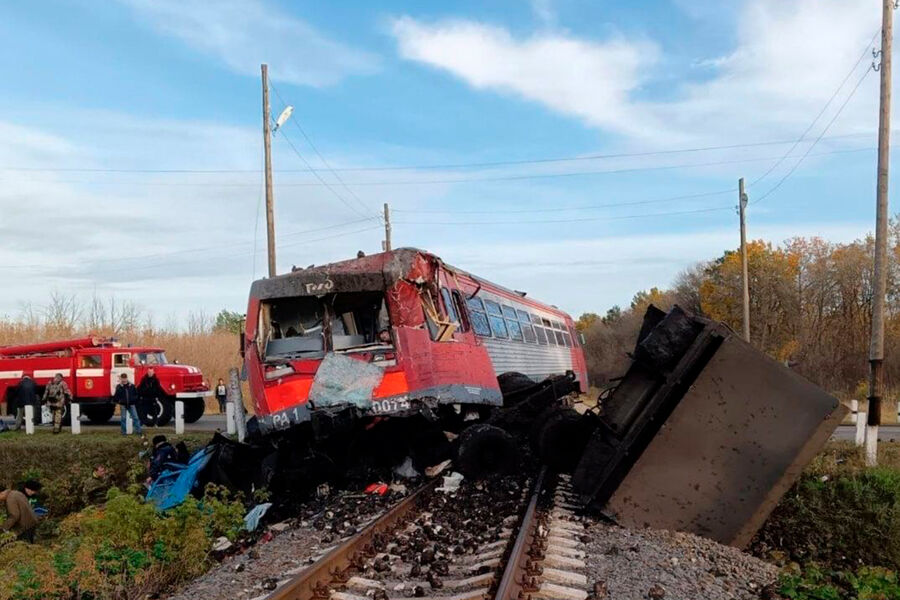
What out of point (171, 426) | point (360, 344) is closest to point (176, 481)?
point (360, 344)

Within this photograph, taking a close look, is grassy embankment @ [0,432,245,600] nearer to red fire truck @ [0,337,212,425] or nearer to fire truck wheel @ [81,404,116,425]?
red fire truck @ [0,337,212,425]

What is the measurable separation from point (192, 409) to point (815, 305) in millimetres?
36781

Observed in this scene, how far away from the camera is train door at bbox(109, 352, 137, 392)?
25.2 metres

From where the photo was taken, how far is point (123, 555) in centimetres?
730

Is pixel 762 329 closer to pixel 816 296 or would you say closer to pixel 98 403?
pixel 816 296

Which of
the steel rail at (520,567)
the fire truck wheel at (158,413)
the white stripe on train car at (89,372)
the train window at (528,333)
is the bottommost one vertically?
the fire truck wheel at (158,413)

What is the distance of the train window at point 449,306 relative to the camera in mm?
11312

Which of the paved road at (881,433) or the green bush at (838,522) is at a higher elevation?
the green bush at (838,522)

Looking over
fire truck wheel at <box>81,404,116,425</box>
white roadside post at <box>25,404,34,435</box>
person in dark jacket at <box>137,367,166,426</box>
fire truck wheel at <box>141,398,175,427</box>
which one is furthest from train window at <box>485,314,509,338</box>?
A: fire truck wheel at <box>81,404,116,425</box>

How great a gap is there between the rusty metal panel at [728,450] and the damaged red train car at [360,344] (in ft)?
11.4

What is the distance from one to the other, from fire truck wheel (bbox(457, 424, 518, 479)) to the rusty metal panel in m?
3.00

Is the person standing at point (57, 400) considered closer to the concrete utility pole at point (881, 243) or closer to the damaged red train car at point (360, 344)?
the damaged red train car at point (360, 344)

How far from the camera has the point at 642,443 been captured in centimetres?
743

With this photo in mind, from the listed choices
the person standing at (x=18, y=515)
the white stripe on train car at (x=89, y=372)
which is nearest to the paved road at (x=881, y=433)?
the person standing at (x=18, y=515)
